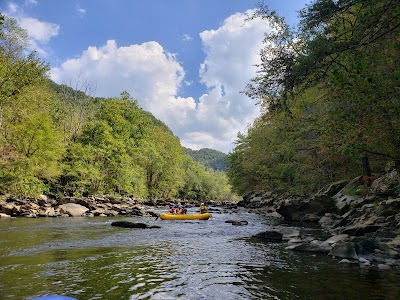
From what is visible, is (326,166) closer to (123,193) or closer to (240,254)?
(240,254)

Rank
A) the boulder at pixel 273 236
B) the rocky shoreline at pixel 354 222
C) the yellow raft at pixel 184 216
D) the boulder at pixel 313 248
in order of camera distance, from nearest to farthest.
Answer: the rocky shoreline at pixel 354 222 < the boulder at pixel 313 248 < the boulder at pixel 273 236 < the yellow raft at pixel 184 216

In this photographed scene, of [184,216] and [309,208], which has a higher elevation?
[309,208]

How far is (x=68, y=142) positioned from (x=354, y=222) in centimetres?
3190

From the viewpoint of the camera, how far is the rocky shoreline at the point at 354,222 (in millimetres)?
8594

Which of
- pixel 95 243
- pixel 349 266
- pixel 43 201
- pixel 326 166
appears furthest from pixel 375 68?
pixel 43 201

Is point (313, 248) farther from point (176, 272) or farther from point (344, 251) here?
point (176, 272)

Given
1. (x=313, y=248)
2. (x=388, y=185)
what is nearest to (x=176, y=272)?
(x=313, y=248)

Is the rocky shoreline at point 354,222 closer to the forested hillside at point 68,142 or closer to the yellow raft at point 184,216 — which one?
the yellow raft at point 184,216

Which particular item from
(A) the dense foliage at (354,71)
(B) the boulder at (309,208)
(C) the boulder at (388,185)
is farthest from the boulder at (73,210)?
(C) the boulder at (388,185)

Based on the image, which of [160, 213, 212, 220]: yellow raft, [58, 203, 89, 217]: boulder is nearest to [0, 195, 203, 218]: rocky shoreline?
[58, 203, 89, 217]: boulder

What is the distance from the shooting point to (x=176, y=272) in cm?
762

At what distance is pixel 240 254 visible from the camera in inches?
393

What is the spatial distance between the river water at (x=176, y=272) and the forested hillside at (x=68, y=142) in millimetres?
10064

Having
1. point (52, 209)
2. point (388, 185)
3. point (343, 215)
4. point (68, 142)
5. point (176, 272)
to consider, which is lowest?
point (176, 272)
